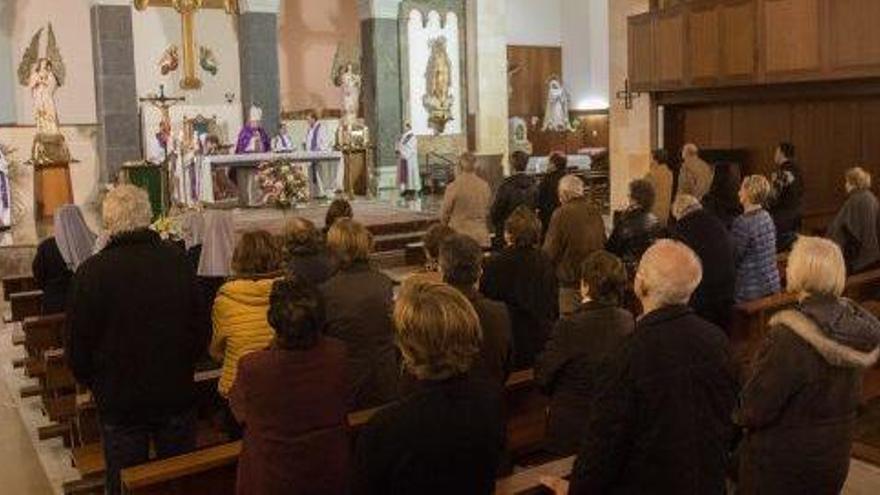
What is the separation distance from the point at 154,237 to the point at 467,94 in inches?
620

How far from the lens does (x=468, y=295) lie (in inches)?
144

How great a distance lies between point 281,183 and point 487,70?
6.97 meters

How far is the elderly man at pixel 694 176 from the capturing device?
959 centimetres

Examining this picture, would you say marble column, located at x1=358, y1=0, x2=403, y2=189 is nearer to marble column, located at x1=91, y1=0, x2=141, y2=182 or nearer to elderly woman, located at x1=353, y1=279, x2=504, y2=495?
marble column, located at x1=91, y1=0, x2=141, y2=182

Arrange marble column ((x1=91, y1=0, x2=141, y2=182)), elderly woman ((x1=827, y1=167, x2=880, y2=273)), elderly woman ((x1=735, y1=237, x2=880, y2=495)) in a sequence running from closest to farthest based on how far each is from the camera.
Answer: elderly woman ((x1=735, y1=237, x2=880, y2=495)), elderly woman ((x1=827, y1=167, x2=880, y2=273)), marble column ((x1=91, y1=0, x2=141, y2=182))

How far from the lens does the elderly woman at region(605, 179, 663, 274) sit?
613 cm

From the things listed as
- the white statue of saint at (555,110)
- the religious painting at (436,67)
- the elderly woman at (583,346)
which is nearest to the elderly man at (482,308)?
the elderly woman at (583,346)

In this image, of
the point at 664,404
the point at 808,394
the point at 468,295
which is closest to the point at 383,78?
the point at 468,295

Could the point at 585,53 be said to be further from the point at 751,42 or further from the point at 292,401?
the point at 292,401

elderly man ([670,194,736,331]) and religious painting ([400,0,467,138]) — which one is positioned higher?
religious painting ([400,0,467,138])

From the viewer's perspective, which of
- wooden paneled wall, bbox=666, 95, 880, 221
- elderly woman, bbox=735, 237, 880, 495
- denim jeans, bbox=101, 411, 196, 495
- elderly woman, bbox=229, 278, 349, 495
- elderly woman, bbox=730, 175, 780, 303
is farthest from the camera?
wooden paneled wall, bbox=666, 95, 880, 221

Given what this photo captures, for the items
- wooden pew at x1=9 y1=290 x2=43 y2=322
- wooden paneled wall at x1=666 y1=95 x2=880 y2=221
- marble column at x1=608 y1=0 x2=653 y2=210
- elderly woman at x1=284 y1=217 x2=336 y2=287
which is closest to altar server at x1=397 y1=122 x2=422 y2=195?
marble column at x1=608 y1=0 x2=653 y2=210

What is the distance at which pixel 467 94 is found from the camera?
18953 millimetres

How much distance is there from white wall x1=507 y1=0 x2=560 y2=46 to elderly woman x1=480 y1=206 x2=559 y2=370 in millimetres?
18760
